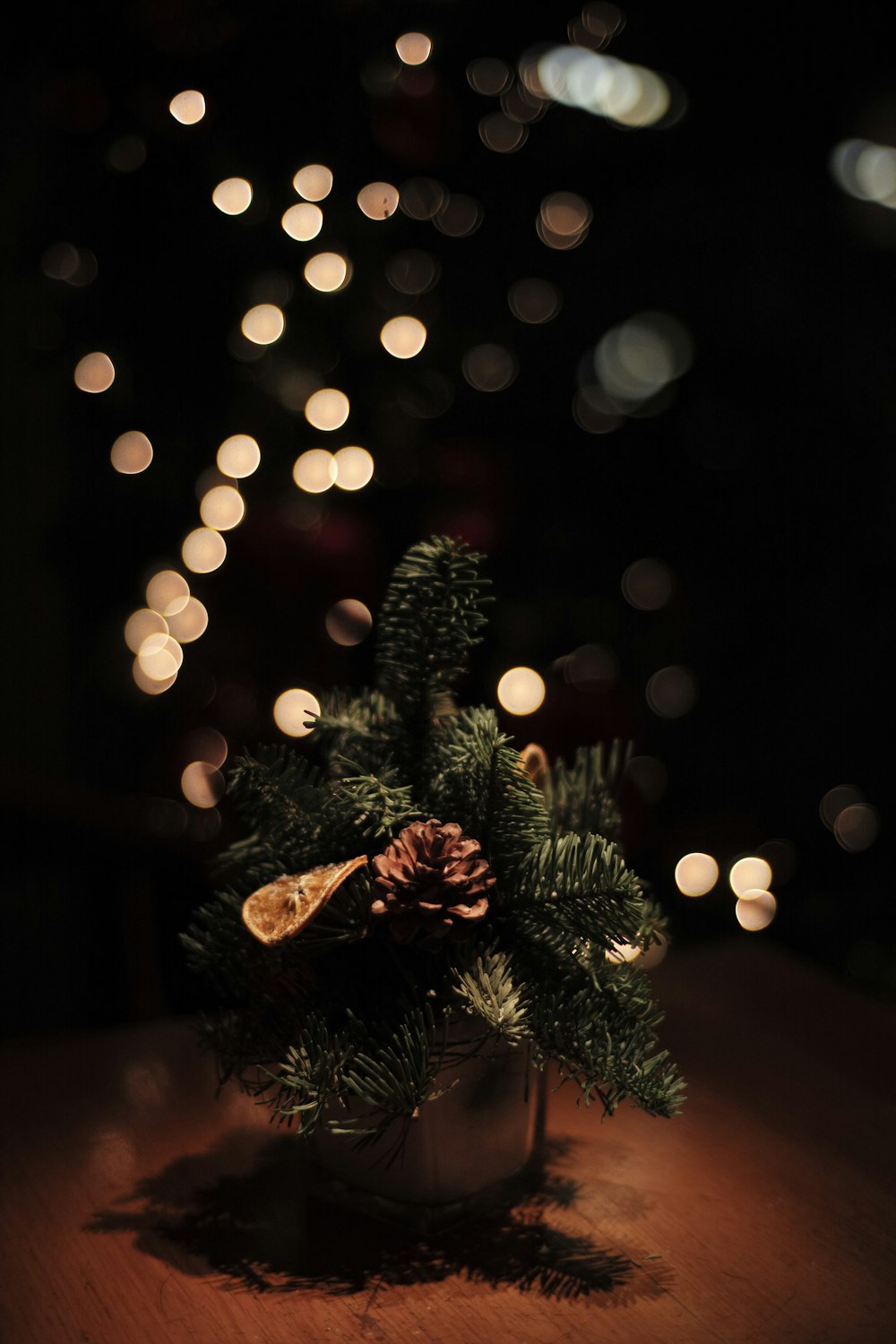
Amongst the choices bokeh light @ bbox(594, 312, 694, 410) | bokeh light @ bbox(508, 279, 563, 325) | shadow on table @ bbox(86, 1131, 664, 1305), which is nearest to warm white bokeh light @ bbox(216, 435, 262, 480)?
bokeh light @ bbox(508, 279, 563, 325)

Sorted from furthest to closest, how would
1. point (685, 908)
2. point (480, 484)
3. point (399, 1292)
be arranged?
point (685, 908), point (480, 484), point (399, 1292)

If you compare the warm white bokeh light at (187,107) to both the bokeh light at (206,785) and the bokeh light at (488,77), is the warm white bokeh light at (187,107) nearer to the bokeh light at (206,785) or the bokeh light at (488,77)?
the bokeh light at (488,77)

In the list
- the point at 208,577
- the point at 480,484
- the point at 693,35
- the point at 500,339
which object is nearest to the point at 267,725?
the point at 208,577

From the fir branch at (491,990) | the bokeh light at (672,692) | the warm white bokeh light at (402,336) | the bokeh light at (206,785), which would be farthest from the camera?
the bokeh light at (672,692)

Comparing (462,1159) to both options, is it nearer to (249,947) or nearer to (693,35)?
(249,947)

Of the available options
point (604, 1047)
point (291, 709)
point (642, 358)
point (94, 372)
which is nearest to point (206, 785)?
point (291, 709)

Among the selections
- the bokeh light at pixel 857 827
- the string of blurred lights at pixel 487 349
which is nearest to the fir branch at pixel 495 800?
the string of blurred lights at pixel 487 349

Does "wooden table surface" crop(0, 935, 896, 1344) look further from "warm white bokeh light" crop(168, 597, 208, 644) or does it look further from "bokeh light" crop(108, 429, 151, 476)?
"bokeh light" crop(108, 429, 151, 476)

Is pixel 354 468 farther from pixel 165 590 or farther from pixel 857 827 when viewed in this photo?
pixel 857 827

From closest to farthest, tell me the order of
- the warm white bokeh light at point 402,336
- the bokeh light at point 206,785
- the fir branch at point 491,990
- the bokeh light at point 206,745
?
the fir branch at point 491,990
the bokeh light at point 206,785
the warm white bokeh light at point 402,336
the bokeh light at point 206,745
